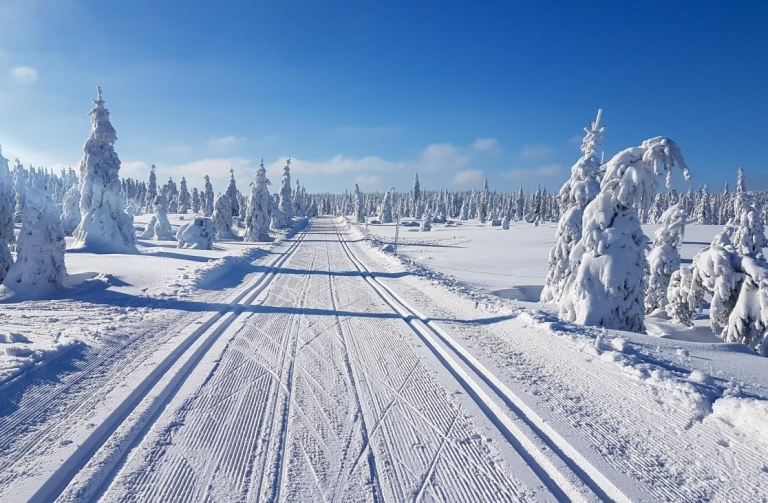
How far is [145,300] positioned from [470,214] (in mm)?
130851

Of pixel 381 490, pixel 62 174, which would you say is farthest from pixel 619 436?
pixel 62 174

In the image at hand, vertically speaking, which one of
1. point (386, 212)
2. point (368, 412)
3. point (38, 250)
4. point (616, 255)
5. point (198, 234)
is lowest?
point (368, 412)

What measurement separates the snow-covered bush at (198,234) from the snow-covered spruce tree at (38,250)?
22.5 meters

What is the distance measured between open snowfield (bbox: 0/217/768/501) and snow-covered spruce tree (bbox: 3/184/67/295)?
11.4 ft

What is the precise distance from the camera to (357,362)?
21.5 ft

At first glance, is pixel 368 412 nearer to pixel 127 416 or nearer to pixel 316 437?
pixel 316 437

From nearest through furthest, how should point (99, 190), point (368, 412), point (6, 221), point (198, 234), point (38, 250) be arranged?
point (368, 412) → point (38, 250) → point (6, 221) → point (99, 190) → point (198, 234)

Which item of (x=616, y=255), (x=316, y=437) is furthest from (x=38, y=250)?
(x=616, y=255)

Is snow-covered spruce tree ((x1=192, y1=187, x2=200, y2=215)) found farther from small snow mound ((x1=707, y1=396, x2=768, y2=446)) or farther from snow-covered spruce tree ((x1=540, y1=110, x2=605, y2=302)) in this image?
small snow mound ((x1=707, y1=396, x2=768, y2=446))

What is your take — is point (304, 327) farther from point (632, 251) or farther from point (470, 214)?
point (470, 214)

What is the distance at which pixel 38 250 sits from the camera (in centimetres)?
1214

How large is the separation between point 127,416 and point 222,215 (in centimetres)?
4775

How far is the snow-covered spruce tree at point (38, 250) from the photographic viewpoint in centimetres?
1188

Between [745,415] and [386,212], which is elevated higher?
[386,212]
